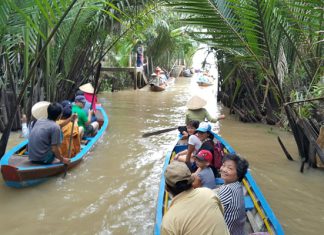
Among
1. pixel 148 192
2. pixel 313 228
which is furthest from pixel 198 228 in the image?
pixel 148 192

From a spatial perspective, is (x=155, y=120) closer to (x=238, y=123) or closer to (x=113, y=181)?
(x=238, y=123)

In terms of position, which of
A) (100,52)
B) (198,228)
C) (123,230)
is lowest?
(123,230)

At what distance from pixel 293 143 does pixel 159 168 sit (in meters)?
3.46

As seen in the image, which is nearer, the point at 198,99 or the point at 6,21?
the point at 6,21

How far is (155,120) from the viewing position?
10.7 meters

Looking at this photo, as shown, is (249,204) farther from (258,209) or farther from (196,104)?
(196,104)

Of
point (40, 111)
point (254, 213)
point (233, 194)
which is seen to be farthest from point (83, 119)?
point (233, 194)

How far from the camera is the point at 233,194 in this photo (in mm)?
2744

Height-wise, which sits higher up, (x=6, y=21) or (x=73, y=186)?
(x=6, y=21)

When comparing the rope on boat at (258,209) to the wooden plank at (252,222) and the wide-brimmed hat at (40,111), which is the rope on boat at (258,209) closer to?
the wooden plank at (252,222)

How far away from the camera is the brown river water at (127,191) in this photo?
14.3 feet

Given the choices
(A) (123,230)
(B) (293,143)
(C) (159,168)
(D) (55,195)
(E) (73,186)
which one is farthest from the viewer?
(B) (293,143)

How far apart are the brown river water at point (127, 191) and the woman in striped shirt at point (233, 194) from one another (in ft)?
5.57

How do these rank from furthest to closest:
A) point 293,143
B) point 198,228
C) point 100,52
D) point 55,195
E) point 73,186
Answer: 1. point 100,52
2. point 293,143
3. point 73,186
4. point 55,195
5. point 198,228
